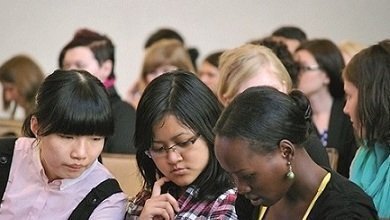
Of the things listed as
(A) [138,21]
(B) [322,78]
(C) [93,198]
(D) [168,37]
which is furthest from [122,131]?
(A) [138,21]

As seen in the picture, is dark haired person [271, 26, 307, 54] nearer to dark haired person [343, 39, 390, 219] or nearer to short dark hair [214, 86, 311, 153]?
dark haired person [343, 39, 390, 219]

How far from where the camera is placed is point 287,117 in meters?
1.72

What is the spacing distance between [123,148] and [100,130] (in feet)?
3.92

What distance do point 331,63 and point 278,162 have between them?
2.22m

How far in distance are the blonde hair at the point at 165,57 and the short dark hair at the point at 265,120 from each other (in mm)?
2392

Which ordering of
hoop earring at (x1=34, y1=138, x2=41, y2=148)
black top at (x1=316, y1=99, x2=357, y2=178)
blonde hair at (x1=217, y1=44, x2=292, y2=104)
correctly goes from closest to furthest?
hoop earring at (x1=34, y1=138, x2=41, y2=148)
blonde hair at (x1=217, y1=44, x2=292, y2=104)
black top at (x1=316, y1=99, x2=357, y2=178)

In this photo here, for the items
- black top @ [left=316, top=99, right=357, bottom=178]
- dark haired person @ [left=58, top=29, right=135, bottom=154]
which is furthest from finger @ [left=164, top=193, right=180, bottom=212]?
dark haired person @ [left=58, top=29, right=135, bottom=154]

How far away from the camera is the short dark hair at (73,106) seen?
6.89 ft

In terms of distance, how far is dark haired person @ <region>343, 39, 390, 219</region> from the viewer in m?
2.37

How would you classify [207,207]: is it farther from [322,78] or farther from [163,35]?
[163,35]

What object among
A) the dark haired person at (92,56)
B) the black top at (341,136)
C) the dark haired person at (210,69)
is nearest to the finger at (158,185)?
the black top at (341,136)

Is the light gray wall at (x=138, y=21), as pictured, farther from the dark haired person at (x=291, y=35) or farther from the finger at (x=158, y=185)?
the finger at (x=158, y=185)

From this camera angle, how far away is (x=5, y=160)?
2.25 m

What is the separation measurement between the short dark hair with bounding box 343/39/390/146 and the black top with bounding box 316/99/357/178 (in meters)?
0.60
